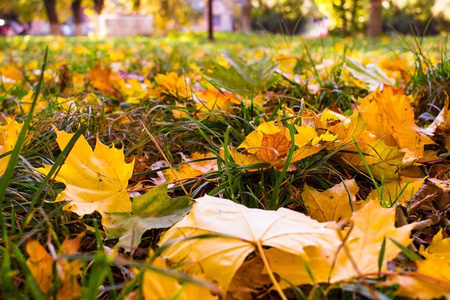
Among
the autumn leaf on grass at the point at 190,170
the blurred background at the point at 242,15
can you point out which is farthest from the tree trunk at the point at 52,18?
the autumn leaf on grass at the point at 190,170

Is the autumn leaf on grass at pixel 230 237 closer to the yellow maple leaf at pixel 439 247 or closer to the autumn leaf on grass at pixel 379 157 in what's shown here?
the yellow maple leaf at pixel 439 247

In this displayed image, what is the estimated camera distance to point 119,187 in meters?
0.76

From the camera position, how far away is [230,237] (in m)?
0.51

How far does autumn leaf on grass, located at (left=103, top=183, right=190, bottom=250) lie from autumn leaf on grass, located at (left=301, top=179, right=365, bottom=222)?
24 centimetres

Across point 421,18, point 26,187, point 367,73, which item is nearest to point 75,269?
point 26,187

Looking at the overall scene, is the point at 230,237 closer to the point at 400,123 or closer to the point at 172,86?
the point at 400,123

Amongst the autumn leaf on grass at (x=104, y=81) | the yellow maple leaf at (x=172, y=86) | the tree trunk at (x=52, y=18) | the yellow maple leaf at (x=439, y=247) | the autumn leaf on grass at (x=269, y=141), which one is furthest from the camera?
the tree trunk at (x=52, y=18)

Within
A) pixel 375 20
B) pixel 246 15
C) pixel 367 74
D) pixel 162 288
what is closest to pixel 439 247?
pixel 162 288

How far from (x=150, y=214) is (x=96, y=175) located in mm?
125

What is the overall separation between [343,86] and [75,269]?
1.38m

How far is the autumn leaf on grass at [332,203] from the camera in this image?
30.3 inches

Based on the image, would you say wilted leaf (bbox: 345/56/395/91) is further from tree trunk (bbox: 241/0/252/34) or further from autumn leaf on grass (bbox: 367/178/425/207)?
tree trunk (bbox: 241/0/252/34)

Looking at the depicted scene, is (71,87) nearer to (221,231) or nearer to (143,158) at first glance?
(143,158)

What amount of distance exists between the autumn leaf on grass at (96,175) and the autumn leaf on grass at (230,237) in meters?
0.19
